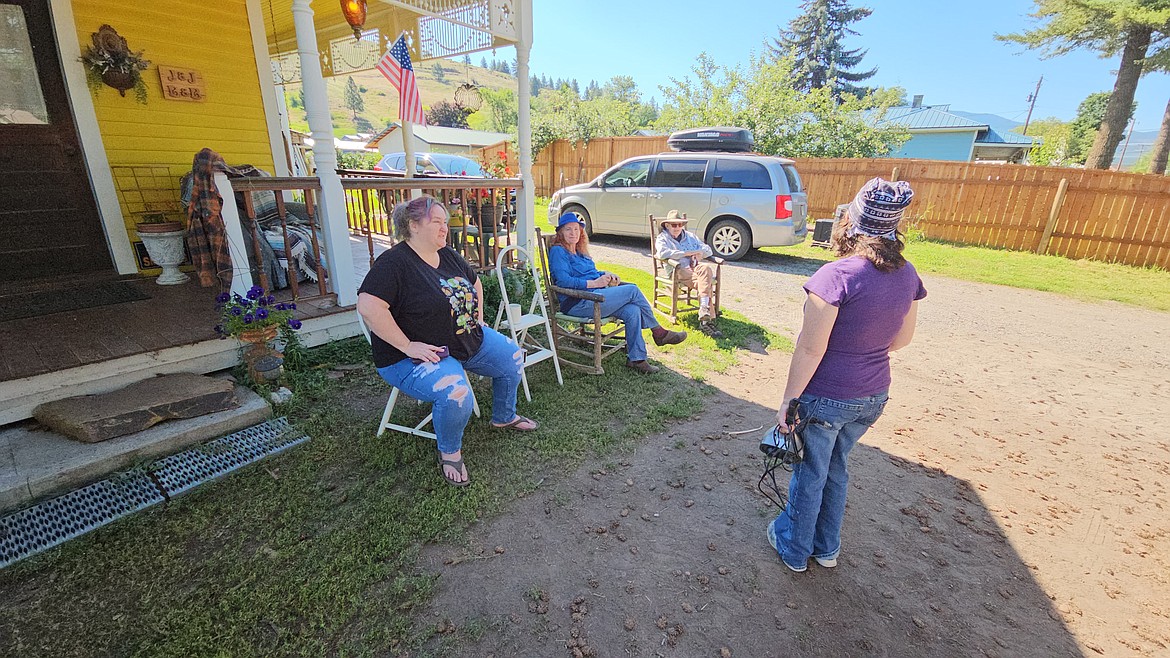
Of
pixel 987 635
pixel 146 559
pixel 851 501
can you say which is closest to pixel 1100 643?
pixel 987 635

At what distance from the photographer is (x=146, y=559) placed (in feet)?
6.66

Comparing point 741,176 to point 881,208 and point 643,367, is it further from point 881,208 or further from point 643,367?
point 881,208

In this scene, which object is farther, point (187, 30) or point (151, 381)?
point (187, 30)

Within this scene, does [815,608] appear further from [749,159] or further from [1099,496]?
[749,159]

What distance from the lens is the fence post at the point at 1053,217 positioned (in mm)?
8961

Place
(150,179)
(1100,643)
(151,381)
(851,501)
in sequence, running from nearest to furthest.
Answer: (1100,643)
(851,501)
(151,381)
(150,179)

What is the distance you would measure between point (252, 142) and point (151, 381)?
3699 millimetres

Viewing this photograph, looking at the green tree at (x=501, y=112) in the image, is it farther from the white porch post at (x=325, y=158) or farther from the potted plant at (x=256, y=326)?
the potted plant at (x=256, y=326)

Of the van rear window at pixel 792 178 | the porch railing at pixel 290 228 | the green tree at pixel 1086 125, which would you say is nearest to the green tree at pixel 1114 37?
the van rear window at pixel 792 178

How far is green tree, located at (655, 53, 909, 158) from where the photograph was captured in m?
13.2

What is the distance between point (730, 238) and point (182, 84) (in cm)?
718

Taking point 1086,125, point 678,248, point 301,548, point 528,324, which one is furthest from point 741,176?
point 1086,125

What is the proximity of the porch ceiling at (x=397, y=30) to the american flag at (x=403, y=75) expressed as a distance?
1.25 ft

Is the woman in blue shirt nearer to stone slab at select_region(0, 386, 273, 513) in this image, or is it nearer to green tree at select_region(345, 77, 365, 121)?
stone slab at select_region(0, 386, 273, 513)
